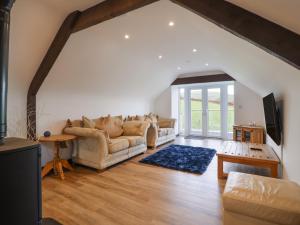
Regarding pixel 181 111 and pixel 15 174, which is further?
pixel 181 111

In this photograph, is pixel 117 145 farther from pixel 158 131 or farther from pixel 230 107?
pixel 230 107

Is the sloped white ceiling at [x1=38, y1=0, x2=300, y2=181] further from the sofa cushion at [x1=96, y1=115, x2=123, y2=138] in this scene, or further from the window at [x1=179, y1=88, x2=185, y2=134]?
the window at [x1=179, y1=88, x2=185, y2=134]

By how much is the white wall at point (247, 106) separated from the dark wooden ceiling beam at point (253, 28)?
184 inches

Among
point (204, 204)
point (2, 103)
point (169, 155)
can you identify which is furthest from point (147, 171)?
point (2, 103)

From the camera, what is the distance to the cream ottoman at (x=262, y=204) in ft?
4.29

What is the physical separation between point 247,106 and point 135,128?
3772 millimetres

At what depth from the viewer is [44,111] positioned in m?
3.22

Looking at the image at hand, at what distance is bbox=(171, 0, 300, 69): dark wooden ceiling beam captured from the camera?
119 cm

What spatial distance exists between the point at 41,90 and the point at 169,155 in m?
3.06

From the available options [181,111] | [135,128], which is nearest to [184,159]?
[135,128]

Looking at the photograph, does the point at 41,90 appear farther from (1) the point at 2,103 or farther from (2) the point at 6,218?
(2) the point at 6,218

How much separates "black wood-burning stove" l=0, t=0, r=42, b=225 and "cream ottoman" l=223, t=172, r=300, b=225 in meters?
1.68

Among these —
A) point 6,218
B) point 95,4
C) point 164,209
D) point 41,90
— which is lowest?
point 164,209

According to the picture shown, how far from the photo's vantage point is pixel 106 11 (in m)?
2.02
